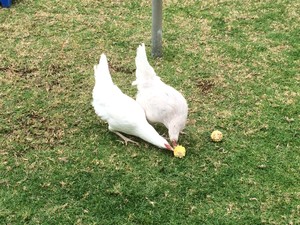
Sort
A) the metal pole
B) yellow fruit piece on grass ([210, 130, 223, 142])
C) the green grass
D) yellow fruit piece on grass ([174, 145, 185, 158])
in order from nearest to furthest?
the green grass
yellow fruit piece on grass ([174, 145, 185, 158])
yellow fruit piece on grass ([210, 130, 223, 142])
the metal pole

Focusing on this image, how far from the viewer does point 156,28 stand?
4.66 metres

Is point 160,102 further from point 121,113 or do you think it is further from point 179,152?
point 179,152

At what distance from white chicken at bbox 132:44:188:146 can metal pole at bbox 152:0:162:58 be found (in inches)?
30.3

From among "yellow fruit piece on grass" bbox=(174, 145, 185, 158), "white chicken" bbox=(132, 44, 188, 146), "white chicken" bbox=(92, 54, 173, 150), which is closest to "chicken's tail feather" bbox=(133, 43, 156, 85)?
"white chicken" bbox=(132, 44, 188, 146)

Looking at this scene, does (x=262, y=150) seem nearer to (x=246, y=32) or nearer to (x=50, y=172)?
(x=50, y=172)

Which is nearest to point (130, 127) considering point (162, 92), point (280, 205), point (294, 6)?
point (162, 92)

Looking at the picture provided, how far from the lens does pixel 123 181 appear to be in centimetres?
341

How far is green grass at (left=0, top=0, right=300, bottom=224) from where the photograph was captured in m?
3.25

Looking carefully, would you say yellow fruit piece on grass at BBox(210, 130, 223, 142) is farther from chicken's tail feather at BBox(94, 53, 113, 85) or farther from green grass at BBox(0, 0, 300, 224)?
chicken's tail feather at BBox(94, 53, 113, 85)

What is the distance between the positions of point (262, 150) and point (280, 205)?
57 cm

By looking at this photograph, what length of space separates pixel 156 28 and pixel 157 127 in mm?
1208

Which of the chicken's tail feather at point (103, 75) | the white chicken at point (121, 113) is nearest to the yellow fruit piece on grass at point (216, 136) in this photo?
the white chicken at point (121, 113)

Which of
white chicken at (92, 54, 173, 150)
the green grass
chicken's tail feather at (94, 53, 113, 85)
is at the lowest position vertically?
the green grass

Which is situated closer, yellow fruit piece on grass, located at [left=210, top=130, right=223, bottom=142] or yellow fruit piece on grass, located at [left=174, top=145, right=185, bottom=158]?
yellow fruit piece on grass, located at [left=174, top=145, right=185, bottom=158]
